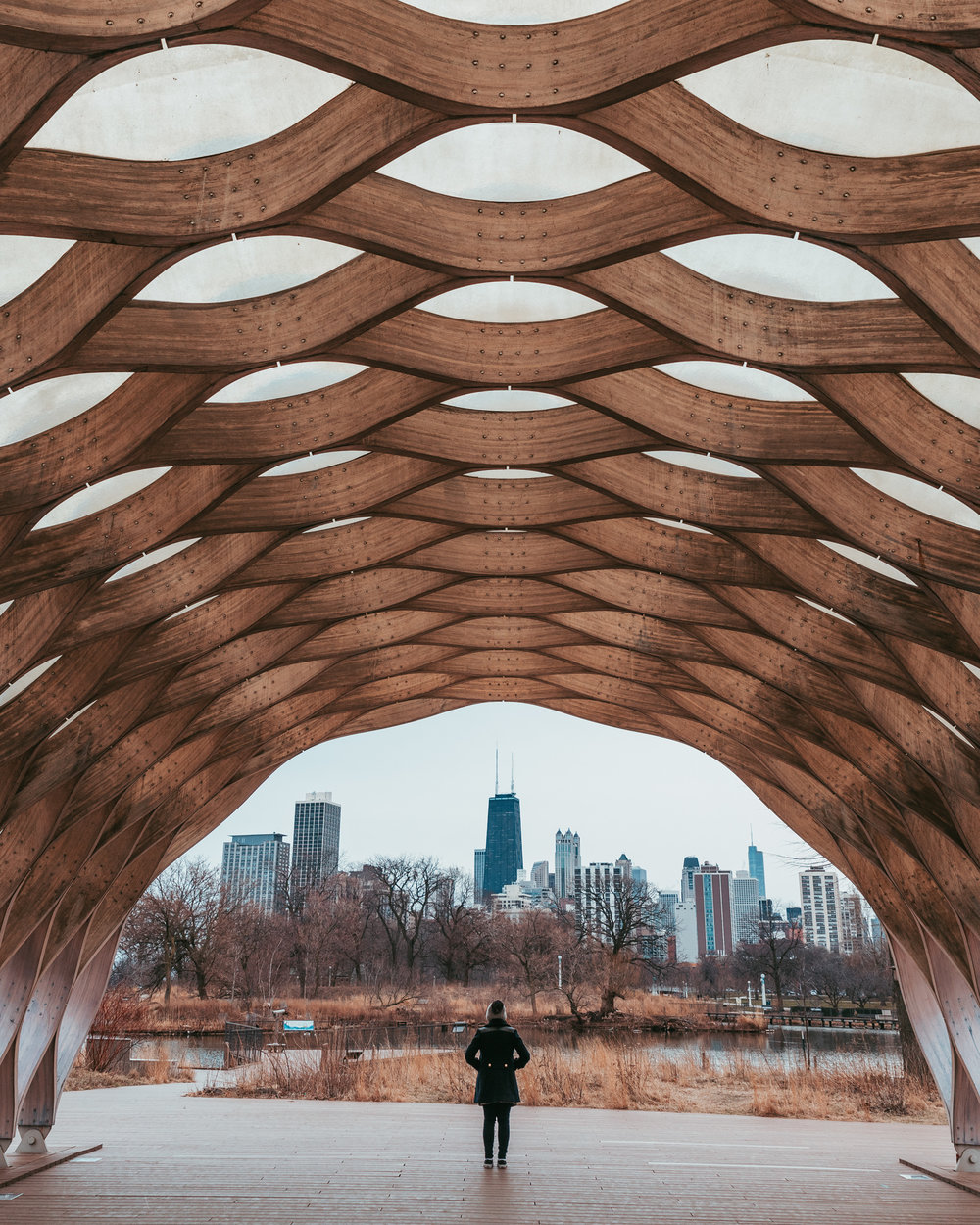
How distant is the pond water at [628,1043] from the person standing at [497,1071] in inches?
709

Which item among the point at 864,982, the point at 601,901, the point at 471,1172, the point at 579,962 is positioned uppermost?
the point at 601,901

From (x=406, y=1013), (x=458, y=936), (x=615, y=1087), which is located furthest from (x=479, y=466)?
(x=458, y=936)

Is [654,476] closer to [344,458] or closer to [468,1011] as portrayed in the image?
[344,458]

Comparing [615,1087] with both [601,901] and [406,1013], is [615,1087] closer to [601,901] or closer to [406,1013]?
[406,1013]

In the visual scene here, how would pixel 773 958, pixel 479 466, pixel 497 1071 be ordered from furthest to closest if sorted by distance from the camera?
pixel 773 958, pixel 497 1071, pixel 479 466

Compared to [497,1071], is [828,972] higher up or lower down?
higher up

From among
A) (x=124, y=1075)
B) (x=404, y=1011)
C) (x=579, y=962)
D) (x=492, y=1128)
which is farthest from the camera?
(x=579, y=962)

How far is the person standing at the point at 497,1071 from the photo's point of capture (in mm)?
15836

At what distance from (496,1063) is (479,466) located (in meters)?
8.58

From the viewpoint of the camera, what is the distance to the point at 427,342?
1203 cm

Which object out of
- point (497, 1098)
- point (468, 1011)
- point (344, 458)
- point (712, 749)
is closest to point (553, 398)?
point (344, 458)

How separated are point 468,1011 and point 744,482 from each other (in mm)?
47807

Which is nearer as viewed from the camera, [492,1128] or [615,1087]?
[492,1128]

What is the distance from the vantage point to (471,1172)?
1616 centimetres
